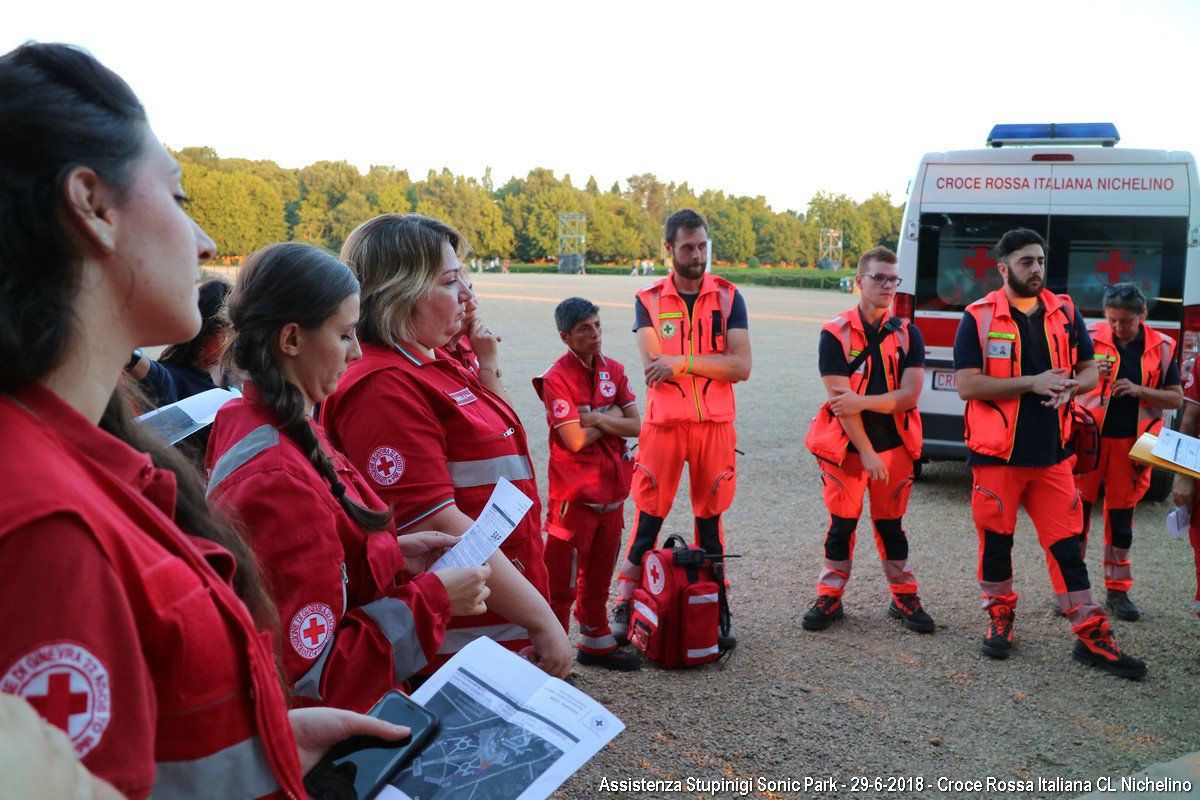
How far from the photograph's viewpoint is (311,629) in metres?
1.83

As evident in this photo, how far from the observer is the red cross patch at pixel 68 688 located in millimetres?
848

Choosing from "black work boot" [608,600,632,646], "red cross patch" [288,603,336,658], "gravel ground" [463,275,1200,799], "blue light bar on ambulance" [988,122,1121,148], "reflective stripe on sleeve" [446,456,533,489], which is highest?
"blue light bar on ambulance" [988,122,1121,148]

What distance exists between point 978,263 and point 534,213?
94.9m

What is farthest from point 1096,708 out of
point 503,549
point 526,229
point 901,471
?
point 526,229

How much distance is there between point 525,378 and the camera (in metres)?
14.6

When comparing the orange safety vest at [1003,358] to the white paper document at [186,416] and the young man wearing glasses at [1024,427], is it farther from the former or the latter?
the white paper document at [186,416]

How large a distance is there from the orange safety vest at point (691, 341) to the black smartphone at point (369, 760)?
387cm

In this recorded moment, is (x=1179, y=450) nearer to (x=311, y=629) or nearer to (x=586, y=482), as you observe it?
(x=586, y=482)

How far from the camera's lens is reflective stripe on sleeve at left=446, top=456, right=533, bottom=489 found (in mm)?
2639

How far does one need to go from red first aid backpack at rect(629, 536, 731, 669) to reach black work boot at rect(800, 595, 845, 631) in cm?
63

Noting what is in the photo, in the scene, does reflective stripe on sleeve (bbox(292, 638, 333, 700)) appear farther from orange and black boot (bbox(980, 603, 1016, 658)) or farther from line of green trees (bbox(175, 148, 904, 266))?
line of green trees (bbox(175, 148, 904, 266))

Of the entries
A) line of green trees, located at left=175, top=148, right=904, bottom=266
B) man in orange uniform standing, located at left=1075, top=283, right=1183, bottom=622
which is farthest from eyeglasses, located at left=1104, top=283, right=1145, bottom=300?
line of green trees, located at left=175, top=148, right=904, bottom=266

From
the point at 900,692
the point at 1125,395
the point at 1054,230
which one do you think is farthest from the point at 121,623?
the point at 1054,230

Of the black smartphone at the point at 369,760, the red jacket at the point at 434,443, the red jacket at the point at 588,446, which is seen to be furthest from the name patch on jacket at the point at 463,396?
the red jacket at the point at 588,446
